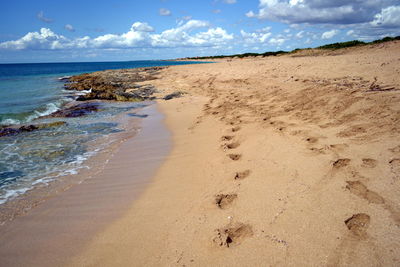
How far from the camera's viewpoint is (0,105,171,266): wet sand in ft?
8.96

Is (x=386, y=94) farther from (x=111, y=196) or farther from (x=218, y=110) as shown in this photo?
(x=111, y=196)

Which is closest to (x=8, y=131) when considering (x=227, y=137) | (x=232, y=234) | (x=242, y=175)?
(x=227, y=137)

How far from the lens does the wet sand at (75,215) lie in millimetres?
2732

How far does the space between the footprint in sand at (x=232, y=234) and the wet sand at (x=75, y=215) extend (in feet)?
5.11

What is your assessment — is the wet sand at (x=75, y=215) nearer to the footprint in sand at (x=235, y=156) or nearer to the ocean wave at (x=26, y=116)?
the footprint in sand at (x=235, y=156)

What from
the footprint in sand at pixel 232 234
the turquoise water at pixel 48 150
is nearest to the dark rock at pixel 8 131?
the turquoise water at pixel 48 150

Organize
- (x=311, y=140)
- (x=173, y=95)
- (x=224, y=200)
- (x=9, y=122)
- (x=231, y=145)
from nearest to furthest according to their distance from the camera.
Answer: (x=224, y=200)
(x=311, y=140)
(x=231, y=145)
(x=9, y=122)
(x=173, y=95)

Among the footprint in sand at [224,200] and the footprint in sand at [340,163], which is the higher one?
the footprint in sand at [340,163]

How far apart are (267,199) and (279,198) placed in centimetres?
15

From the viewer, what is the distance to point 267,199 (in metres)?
3.06

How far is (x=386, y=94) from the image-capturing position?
5.79m

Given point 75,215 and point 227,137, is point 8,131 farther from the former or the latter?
point 227,137

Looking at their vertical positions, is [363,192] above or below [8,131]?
above

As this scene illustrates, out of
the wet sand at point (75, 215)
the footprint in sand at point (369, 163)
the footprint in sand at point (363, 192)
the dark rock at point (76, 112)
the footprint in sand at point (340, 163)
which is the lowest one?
the wet sand at point (75, 215)
